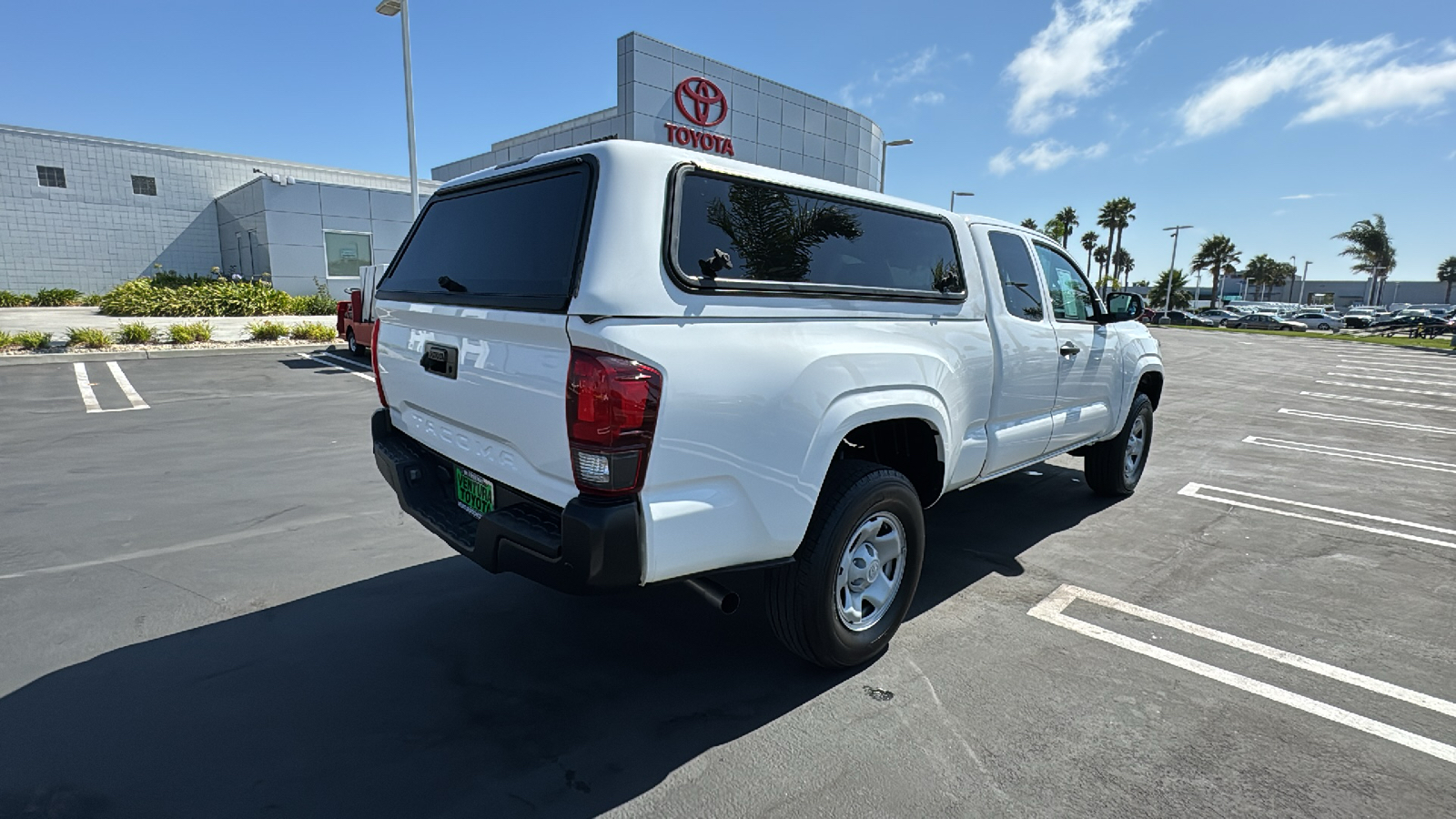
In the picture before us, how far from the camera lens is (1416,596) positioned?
399 centimetres

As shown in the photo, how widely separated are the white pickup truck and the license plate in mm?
12

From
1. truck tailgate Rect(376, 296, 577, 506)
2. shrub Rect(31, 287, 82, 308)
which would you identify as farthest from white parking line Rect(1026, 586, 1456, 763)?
shrub Rect(31, 287, 82, 308)

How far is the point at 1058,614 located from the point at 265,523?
4896mm

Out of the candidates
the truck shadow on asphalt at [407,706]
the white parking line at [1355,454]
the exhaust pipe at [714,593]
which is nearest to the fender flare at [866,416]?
the exhaust pipe at [714,593]

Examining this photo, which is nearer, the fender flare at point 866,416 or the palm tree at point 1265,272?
the fender flare at point 866,416

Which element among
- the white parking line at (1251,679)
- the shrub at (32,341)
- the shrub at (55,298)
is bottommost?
the white parking line at (1251,679)

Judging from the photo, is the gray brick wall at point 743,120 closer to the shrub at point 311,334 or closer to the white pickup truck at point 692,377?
the shrub at point 311,334

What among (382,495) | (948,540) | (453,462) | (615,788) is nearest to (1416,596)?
(948,540)

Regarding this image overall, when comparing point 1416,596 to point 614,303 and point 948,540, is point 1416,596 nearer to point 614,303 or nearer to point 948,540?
point 948,540

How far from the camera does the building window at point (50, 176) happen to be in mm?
26438

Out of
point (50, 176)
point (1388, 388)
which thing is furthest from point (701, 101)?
point (50, 176)

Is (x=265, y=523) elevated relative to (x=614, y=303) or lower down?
lower down

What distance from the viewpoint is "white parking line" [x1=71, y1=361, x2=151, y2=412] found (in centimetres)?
871

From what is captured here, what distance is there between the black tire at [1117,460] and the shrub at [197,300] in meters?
22.7
